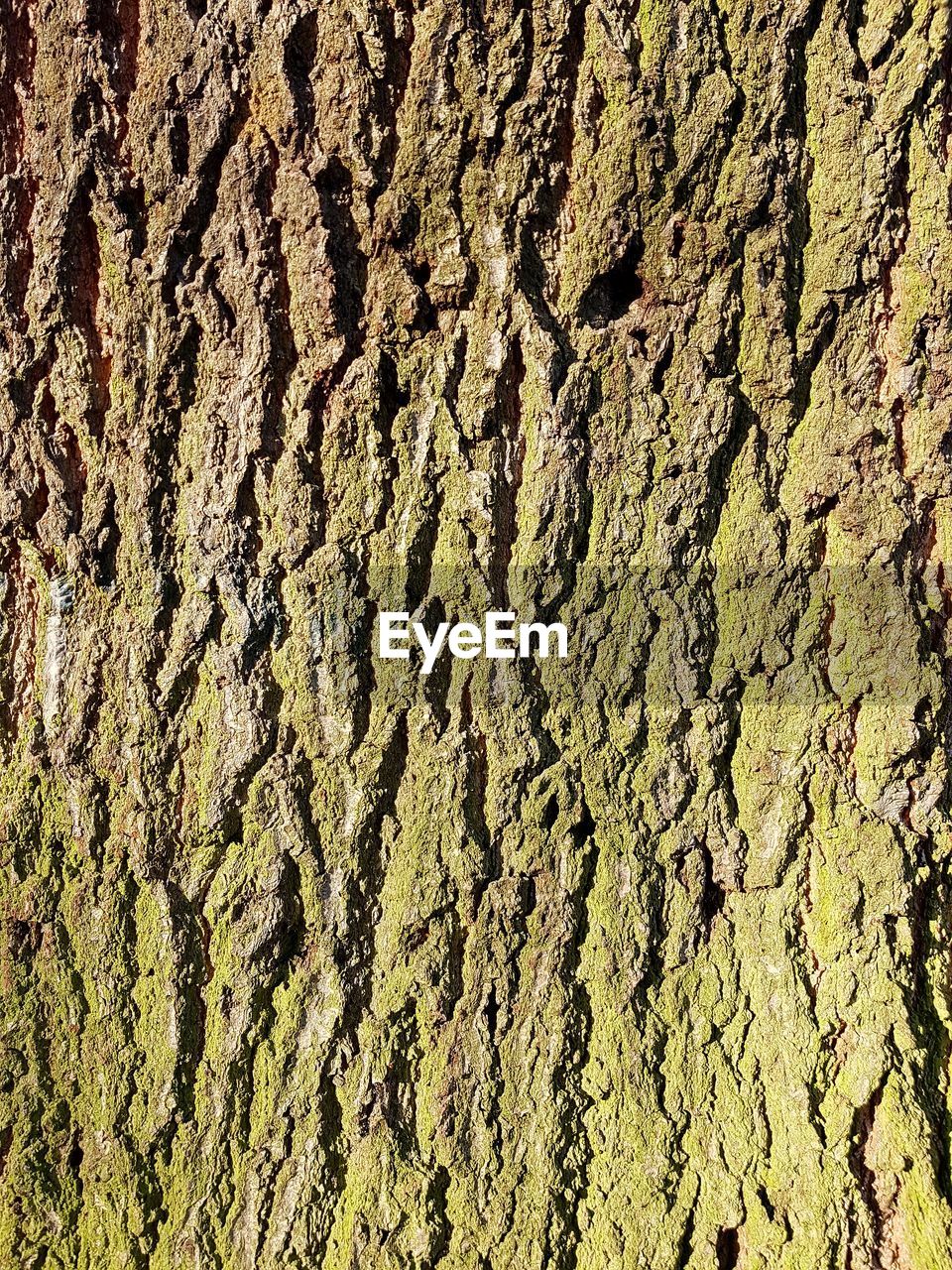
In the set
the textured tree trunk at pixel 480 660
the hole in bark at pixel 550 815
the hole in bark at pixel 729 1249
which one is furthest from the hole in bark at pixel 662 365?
the hole in bark at pixel 729 1249

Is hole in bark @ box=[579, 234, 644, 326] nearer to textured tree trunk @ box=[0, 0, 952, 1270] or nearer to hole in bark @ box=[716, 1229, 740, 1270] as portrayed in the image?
textured tree trunk @ box=[0, 0, 952, 1270]

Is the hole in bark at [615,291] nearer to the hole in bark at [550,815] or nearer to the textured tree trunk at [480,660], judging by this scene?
the textured tree trunk at [480,660]

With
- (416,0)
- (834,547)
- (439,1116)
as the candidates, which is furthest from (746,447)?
(439,1116)

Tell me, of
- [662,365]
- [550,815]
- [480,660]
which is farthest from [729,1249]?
[662,365]

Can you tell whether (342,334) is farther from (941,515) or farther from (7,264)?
(941,515)

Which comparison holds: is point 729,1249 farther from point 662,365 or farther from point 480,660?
point 662,365
